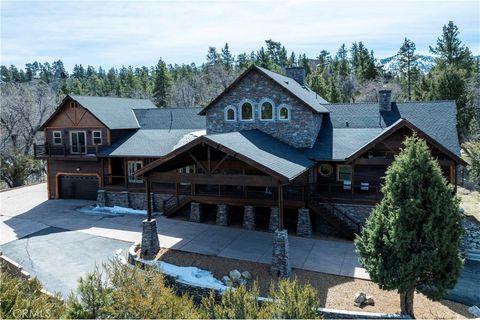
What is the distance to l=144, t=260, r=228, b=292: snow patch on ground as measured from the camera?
42.7 feet

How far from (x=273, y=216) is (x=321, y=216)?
91.6 inches

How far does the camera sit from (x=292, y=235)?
18.5 metres

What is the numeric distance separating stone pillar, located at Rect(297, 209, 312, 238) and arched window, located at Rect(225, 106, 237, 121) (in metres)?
6.89

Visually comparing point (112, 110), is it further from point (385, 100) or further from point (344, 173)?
point (385, 100)

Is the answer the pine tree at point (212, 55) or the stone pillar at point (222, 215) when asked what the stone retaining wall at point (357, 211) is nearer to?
the stone pillar at point (222, 215)

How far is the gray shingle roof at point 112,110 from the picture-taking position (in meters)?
25.8

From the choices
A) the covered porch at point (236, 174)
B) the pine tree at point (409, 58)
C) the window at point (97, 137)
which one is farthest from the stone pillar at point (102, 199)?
the pine tree at point (409, 58)

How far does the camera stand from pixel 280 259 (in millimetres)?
13961

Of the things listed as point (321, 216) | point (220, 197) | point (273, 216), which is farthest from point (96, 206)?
point (321, 216)

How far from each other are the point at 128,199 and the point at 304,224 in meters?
11.6

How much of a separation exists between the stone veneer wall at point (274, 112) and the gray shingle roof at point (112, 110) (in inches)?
325

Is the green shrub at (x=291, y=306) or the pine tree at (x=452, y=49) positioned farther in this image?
the pine tree at (x=452, y=49)

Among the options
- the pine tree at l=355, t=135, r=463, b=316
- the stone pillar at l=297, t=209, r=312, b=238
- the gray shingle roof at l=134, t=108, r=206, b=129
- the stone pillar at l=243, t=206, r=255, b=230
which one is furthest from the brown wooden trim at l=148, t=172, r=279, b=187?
the gray shingle roof at l=134, t=108, r=206, b=129
